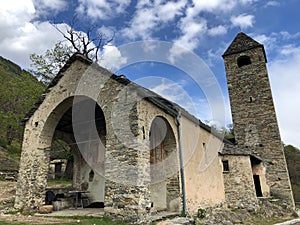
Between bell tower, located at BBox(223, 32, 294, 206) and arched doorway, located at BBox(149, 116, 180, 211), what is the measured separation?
9.23 metres

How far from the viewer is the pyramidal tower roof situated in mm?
18805

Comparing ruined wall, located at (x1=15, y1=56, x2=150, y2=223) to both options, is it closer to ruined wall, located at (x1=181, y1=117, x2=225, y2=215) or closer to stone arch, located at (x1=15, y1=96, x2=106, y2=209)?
stone arch, located at (x1=15, y1=96, x2=106, y2=209)

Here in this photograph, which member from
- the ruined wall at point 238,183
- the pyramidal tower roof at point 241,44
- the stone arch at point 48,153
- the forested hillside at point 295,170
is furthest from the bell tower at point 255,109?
the stone arch at point 48,153

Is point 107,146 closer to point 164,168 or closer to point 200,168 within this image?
point 164,168

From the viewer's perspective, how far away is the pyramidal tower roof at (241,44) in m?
18.8

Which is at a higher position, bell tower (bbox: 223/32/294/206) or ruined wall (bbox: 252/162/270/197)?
bell tower (bbox: 223/32/294/206)

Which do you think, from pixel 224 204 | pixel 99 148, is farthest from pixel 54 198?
pixel 224 204

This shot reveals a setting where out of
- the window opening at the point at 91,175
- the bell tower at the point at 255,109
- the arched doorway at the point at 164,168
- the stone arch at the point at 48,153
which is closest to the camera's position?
the arched doorway at the point at 164,168

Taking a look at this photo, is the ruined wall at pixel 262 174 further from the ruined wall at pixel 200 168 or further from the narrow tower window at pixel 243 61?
the narrow tower window at pixel 243 61

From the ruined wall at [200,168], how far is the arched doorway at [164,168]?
0.51 meters

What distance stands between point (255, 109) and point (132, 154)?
44.0ft

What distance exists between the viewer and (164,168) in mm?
8750

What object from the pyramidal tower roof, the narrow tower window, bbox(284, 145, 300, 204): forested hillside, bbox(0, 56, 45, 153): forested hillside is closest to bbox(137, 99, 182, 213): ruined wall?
bbox(0, 56, 45, 153): forested hillside

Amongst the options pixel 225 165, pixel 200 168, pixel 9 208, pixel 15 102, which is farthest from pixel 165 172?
pixel 15 102
